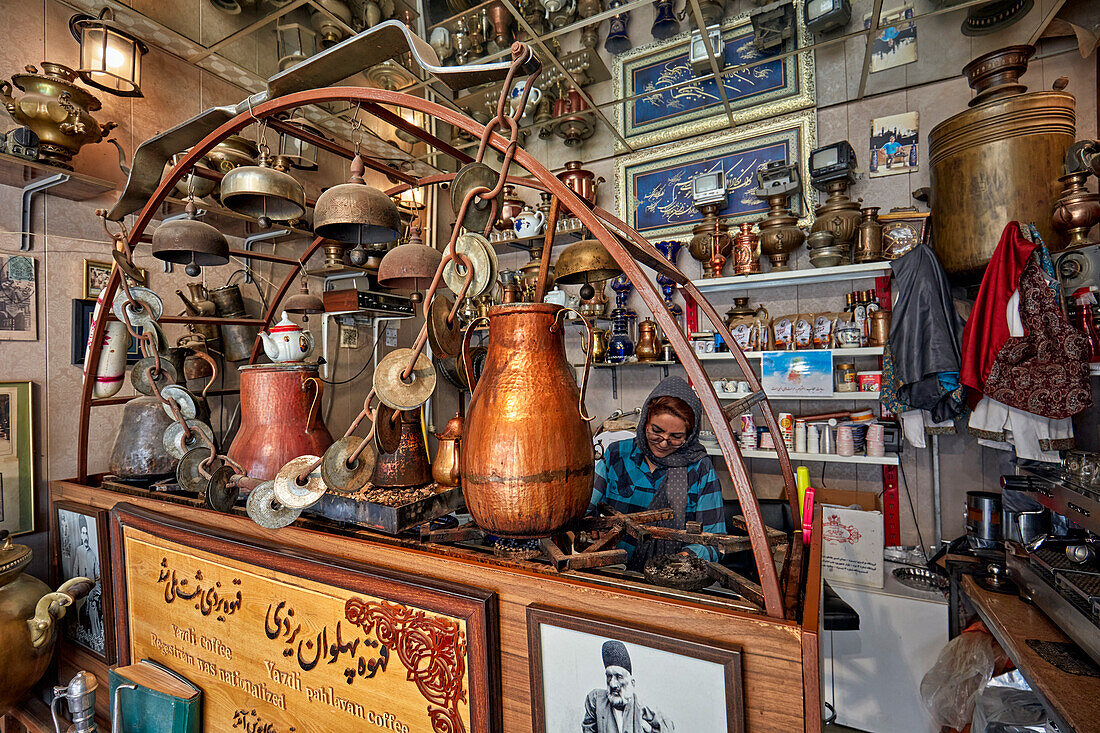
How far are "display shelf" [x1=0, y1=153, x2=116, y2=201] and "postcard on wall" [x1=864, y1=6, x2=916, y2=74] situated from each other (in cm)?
406

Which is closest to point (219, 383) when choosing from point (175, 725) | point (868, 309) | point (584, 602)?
point (175, 725)

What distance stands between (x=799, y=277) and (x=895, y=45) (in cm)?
150

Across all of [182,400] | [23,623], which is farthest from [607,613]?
[23,623]

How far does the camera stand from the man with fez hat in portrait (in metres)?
0.75

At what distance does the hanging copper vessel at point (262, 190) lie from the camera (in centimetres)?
136

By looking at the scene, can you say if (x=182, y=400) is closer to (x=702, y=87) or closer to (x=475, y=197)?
(x=475, y=197)

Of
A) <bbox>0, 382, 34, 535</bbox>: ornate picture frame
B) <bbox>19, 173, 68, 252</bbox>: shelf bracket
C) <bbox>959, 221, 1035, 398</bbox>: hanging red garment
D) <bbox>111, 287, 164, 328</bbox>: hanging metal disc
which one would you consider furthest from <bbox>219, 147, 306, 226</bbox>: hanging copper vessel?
<bbox>959, 221, 1035, 398</bbox>: hanging red garment

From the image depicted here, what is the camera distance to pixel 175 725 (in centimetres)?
117

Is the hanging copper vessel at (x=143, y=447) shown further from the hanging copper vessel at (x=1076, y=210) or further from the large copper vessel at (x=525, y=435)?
the hanging copper vessel at (x=1076, y=210)

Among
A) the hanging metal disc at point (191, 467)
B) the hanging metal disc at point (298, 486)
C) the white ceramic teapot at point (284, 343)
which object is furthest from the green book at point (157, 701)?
the white ceramic teapot at point (284, 343)

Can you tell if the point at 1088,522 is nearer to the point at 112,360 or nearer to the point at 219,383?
the point at 112,360

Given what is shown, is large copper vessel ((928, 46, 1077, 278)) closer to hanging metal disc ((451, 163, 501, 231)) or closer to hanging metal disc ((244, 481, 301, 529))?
hanging metal disc ((451, 163, 501, 231))

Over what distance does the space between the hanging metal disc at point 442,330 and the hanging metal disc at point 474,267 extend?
3 cm

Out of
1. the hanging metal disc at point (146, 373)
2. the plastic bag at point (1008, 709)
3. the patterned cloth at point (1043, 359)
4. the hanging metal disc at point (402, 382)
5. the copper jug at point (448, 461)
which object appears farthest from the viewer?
the patterned cloth at point (1043, 359)
